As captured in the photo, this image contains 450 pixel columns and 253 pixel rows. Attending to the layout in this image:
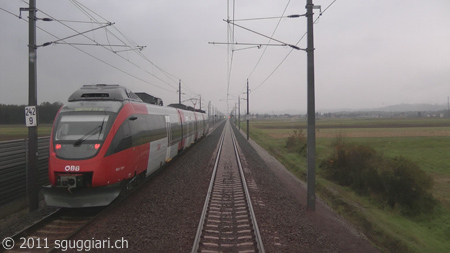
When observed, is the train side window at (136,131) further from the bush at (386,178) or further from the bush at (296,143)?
the bush at (296,143)

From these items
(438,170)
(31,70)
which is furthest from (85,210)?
(438,170)

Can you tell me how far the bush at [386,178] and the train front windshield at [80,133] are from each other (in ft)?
31.8

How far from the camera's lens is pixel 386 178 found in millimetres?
11555

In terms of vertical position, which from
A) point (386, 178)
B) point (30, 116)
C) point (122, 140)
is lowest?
point (386, 178)

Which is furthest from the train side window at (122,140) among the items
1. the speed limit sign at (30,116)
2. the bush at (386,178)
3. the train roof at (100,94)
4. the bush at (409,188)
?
the bush at (409,188)

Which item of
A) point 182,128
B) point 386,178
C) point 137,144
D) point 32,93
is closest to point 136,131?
point 137,144

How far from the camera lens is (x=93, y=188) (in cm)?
776

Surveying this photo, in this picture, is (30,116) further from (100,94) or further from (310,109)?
(310,109)

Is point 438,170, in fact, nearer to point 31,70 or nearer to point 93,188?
point 93,188

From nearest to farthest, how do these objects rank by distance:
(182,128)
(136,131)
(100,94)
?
(100,94), (136,131), (182,128)

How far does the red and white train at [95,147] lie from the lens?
7.56 metres

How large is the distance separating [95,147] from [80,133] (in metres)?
0.67

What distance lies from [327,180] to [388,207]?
14.5 ft

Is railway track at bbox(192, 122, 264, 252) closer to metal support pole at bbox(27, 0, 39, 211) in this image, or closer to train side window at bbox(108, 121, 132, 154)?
train side window at bbox(108, 121, 132, 154)
